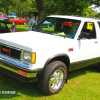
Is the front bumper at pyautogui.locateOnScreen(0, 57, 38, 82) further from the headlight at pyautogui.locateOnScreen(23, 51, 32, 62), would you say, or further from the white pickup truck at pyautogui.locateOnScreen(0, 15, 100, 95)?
the headlight at pyautogui.locateOnScreen(23, 51, 32, 62)

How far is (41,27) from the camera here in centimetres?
515

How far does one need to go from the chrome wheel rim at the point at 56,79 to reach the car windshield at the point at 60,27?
1132 millimetres

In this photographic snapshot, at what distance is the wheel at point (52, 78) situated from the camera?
343 centimetres

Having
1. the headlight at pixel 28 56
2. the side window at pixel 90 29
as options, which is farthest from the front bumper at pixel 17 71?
the side window at pixel 90 29

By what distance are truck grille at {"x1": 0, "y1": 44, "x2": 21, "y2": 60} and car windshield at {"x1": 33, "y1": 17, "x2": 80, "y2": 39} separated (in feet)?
4.97

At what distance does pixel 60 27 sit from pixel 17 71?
Answer: 2.18m

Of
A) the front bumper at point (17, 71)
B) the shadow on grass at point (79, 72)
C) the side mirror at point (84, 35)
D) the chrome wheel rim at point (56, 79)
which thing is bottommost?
the shadow on grass at point (79, 72)

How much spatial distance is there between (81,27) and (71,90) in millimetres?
1855

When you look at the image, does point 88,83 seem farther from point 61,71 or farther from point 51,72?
point 51,72

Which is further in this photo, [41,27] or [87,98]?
[41,27]

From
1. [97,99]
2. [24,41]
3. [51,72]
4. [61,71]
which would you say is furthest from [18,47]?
[97,99]

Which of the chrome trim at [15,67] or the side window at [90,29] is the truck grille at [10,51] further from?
the side window at [90,29]

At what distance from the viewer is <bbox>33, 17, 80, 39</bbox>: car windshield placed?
4465 millimetres

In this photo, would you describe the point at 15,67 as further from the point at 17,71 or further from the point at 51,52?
the point at 51,52
